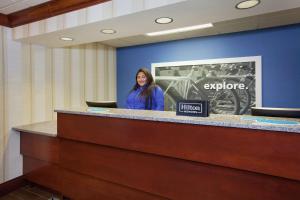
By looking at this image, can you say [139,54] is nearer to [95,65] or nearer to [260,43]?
[95,65]

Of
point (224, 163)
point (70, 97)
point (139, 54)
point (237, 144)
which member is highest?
point (139, 54)

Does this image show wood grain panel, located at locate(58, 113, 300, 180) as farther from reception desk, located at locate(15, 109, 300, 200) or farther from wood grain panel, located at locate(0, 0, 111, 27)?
wood grain panel, located at locate(0, 0, 111, 27)

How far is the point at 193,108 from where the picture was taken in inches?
56.8

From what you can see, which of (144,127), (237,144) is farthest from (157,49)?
(237,144)

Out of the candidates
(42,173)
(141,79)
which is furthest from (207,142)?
(42,173)

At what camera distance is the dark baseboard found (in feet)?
8.56

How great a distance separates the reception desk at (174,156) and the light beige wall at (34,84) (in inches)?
37.8

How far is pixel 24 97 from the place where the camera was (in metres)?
2.84

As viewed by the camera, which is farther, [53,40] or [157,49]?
[157,49]

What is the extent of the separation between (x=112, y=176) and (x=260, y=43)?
2859mm

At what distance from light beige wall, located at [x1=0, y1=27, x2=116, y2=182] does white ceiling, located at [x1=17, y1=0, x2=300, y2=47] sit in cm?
25

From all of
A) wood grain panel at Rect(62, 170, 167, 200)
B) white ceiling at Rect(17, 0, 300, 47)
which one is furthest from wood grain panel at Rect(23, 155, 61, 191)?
white ceiling at Rect(17, 0, 300, 47)

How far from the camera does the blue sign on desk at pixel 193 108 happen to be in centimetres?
139

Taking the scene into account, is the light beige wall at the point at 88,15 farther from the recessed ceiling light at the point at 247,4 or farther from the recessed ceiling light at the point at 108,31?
the recessed ceiling light at the point at 247,4
